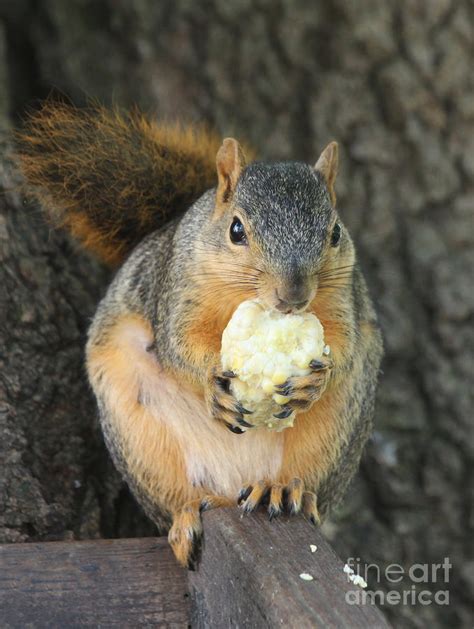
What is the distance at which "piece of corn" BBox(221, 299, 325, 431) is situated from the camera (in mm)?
1457

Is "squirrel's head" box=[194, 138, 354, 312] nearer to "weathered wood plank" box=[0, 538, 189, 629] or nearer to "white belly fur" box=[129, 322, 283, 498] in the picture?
"white belly fur" box=[129, 322, 283, 498]

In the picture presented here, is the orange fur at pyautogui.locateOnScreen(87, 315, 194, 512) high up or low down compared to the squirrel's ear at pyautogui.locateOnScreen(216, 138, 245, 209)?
down

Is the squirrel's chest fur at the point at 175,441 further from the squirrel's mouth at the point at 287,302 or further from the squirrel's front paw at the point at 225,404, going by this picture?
the squirrel's mouth at the point at 287,302

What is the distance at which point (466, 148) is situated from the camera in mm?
2227

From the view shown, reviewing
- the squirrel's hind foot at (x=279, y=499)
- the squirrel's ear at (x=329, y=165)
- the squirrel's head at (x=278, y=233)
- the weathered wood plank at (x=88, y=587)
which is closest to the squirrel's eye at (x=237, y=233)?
the squirrel's head at (x=278, y=233)

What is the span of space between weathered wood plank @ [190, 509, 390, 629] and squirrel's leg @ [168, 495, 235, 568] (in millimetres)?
16

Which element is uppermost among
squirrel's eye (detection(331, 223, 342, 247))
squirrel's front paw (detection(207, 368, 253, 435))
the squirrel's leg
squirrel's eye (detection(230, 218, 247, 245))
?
squirrel's eye (detection(331, 223, 342, 247))

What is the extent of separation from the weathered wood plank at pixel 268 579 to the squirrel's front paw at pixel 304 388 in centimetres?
16

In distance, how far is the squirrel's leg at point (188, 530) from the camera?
1.48m

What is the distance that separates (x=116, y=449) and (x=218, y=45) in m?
1.03

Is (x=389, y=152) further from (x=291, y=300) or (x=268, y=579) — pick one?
(x=268, y=579)

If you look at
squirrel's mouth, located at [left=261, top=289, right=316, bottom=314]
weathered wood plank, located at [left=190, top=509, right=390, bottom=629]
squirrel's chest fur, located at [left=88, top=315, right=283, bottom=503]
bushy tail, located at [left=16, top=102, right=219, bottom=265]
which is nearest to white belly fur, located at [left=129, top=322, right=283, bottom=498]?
squirrel's chest fur, located at [left=88, top=315, right=283, bottom=503]

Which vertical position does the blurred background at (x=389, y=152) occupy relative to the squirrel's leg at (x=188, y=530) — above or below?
above

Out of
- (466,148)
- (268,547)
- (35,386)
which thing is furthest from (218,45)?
(268,547)
